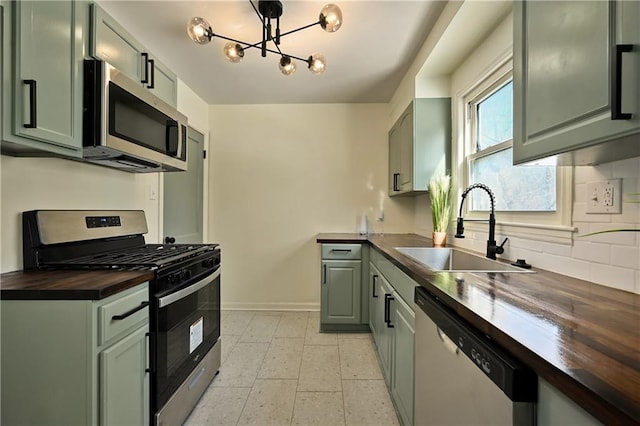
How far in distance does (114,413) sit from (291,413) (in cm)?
95

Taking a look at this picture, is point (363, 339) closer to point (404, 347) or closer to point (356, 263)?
point (356, 263)

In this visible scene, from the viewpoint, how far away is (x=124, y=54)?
168cm

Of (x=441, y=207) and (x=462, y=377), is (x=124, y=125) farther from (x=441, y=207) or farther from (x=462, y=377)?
(x=441, y=207)

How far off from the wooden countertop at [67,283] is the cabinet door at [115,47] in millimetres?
1070

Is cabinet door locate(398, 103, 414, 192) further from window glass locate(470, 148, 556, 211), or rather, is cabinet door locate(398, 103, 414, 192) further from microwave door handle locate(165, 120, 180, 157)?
microwave door handle locate(165, 120, 180, 157)

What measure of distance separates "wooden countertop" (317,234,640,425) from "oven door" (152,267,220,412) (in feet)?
3.90

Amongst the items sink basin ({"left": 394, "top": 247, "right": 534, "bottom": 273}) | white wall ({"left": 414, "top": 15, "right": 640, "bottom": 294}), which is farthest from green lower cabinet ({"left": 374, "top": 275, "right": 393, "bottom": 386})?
white wall ({"left": 414, "top": 15, "right": 640, "bottom": 294})

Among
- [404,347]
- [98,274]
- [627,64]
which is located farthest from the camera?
[404,347]

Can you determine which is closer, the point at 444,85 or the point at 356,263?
the point at 444,85

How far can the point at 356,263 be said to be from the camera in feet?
9.12

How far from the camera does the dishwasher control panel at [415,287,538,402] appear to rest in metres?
0.60

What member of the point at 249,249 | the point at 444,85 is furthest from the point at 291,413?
the point at 444,85

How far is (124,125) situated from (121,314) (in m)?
0.95

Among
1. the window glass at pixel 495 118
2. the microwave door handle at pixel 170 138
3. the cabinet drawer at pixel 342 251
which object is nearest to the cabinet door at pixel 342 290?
the cabinet drawer at pixel 342 251
